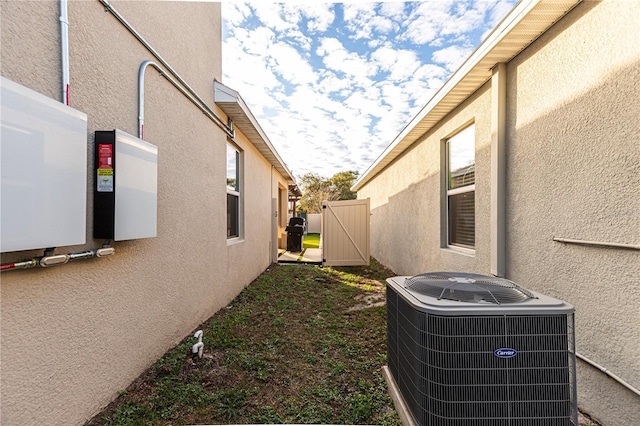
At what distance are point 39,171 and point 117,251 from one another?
34.0 inches

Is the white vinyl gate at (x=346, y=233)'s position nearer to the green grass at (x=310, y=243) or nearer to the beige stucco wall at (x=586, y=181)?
the beige stucco wall at (x=586, y=181)

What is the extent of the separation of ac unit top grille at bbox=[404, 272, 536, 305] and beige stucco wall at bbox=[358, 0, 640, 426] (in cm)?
67

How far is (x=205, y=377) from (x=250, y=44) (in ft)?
14.9

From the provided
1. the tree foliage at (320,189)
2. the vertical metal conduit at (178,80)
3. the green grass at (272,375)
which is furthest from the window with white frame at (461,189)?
the tree foliage at (320,189)

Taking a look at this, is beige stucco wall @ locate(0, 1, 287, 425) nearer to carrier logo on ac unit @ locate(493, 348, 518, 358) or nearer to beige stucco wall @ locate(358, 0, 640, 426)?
carrier logo on ac unit @ locate(493, 348, 518, 358)

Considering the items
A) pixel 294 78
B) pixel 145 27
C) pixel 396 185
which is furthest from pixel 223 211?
pixel 396 185

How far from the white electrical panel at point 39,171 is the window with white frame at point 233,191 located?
10.8ft

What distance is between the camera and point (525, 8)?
2.11m

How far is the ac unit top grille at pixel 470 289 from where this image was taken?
4.93 feet

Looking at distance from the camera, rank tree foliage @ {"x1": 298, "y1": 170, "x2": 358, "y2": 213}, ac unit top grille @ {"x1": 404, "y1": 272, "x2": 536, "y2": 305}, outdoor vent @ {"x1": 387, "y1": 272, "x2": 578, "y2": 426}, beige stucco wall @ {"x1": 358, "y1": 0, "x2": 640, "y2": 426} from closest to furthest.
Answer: outdoor vent @ {"x1": 387, "y1": 272, "x2": 578, "y2": 426}
ac unit top grille @ {"x1": 404, "y1": 272, "x2": 536, "y2": 305}
beige stucco wall @ {"x1": 358, "y1": 0, "x2": 640, "y2": 426}
tree foliage @ {"x1": 298, "y1": 170, "x2": 358, "y2": 213}

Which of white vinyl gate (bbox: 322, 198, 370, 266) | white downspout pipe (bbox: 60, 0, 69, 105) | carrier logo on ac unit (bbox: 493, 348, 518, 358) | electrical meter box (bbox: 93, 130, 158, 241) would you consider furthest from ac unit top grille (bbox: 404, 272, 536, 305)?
white vinyl gate (bbox: 322, 198, 370, 266)

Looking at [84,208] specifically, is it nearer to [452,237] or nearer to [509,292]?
[509,292]

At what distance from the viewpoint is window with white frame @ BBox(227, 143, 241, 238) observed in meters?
4.88

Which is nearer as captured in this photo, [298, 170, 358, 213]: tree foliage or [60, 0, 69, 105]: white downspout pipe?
[60, 0, 69, 105]: white downspout pipe
